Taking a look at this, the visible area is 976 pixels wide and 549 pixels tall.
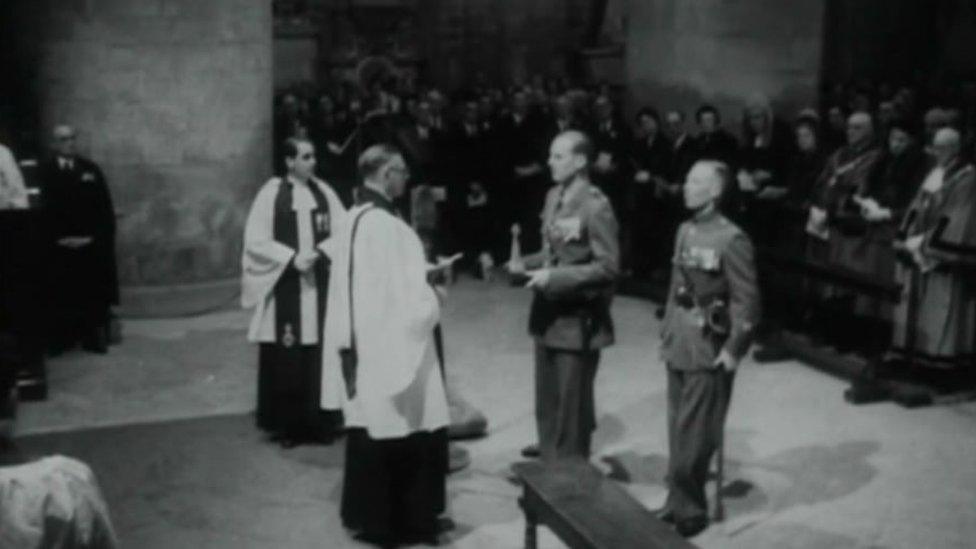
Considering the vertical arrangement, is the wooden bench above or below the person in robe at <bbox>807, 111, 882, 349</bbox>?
below

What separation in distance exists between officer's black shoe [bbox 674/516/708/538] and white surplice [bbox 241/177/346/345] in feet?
8.63

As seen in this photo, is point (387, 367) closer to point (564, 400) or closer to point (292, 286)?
point (564, 400)

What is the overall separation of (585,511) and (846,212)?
5466mm

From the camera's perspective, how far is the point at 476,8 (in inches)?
878

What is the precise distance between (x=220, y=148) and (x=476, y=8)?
10.3 meters

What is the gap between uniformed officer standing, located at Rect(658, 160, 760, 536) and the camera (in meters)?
6.84

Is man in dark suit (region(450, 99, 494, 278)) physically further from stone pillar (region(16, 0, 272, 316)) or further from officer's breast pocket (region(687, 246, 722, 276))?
officer's breast pocket (region(687, 246, 722, 276))

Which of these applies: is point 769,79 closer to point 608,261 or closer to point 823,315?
point 823,315

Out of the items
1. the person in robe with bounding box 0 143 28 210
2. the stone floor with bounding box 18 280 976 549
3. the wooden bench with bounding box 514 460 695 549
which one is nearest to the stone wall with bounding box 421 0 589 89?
the stone floor with bounding box 18 280 976 549

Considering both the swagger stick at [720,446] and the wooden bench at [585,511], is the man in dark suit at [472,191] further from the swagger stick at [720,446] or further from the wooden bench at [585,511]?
the wooden bench at [585,511]

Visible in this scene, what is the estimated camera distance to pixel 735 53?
46.7 ft

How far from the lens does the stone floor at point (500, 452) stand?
23.9 ft

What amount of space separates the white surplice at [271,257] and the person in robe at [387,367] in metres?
1.53

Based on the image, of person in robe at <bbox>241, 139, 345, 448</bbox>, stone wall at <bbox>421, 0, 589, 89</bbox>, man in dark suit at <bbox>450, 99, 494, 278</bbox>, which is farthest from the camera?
stone wall at <bbox>421, 0, 589, 89</bbox>
